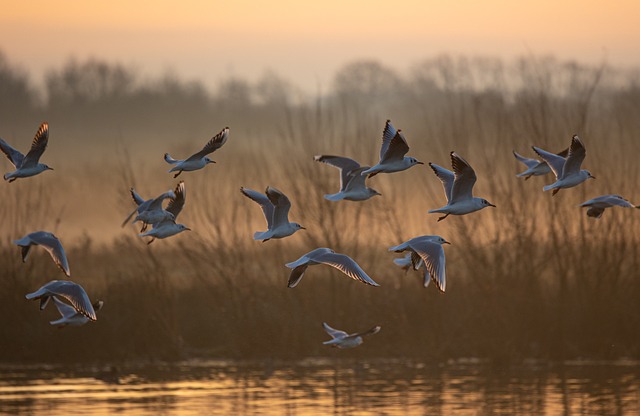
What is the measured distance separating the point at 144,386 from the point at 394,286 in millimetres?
5879

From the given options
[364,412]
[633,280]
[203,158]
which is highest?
[203,158]

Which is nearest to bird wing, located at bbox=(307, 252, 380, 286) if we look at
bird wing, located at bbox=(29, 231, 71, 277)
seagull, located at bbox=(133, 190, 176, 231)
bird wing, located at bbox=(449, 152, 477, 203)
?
bird wing, located at bbox=(449, 152, 477, 203)

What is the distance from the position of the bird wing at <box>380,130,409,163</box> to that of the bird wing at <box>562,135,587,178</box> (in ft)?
7.40

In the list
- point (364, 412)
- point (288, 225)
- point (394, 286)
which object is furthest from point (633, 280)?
point (288, 225)

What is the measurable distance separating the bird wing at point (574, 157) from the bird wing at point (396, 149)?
2.25 m

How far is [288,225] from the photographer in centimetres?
2045

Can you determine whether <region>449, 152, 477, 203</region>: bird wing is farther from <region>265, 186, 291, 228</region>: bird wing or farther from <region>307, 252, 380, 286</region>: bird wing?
<region>265, 186, 291, 228</region>: bird wing

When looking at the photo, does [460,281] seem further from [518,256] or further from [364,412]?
[364,412]

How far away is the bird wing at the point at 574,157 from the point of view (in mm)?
19727

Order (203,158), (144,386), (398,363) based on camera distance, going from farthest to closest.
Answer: (398,363) < (144,386) < (203,158)

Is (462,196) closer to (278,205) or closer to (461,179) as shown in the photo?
(461,179)

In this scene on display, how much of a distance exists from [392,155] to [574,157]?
254 cm

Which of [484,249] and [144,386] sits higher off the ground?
[484,249]

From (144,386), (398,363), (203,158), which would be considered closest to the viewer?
(203,158)
